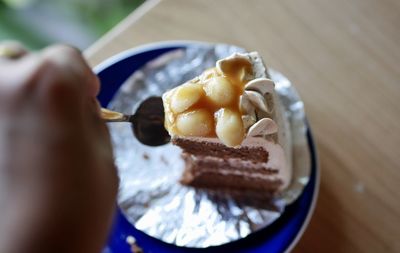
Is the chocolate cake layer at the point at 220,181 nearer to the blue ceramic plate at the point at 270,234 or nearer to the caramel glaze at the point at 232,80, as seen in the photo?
the blue ceramic plate at the point at 270,234

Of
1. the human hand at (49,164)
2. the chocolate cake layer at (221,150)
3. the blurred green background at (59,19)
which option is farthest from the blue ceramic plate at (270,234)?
the blurred green background at (59,19)

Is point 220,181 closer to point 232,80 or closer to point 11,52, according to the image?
point 232,80

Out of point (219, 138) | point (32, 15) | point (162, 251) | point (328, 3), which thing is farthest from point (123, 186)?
point (32, 15)

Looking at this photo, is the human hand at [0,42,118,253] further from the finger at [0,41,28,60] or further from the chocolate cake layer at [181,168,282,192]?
the chocolate cake layer at [181,168,282,192]

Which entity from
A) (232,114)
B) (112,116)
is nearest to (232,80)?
(232,114)

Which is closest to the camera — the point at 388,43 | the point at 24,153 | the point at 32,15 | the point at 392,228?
the point at 24,153

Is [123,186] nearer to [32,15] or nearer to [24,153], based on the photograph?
[24,153]

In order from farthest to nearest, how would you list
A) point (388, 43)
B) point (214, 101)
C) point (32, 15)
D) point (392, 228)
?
point (32, 15)
point (388, 43)
point (392, 228)
point (214, 101)
